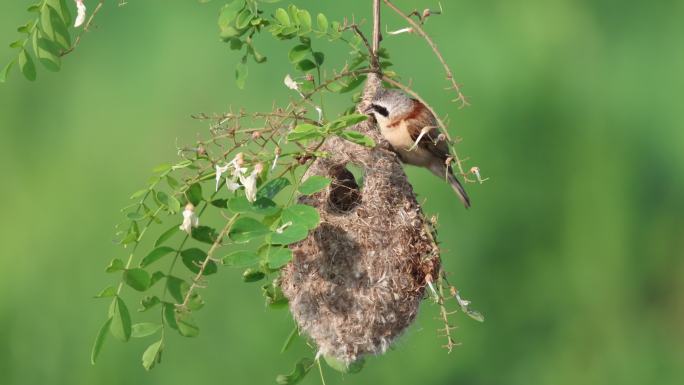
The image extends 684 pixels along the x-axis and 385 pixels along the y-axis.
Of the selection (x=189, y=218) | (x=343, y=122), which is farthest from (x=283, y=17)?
(x=189, y=218)

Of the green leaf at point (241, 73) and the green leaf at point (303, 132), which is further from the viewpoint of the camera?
the green leaf at point (241, 73)

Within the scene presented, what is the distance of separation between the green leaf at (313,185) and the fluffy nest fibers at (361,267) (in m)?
0.14

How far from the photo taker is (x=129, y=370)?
164 inches

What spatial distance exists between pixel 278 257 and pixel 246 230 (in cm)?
11

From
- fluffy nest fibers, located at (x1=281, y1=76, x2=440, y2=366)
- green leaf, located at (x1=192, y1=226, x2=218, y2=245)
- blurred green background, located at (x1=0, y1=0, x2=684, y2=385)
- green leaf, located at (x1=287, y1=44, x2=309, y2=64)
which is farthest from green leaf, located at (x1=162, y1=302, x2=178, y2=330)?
blurred green background, located at (x1=0, y1=0, x2=684, y2=385)

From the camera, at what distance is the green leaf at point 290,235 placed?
6.98 feet

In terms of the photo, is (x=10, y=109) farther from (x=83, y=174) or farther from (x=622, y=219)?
(x=622, y=219)

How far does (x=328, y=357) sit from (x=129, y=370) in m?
1.85

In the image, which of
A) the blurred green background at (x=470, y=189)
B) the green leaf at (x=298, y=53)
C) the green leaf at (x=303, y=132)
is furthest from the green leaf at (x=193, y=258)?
the blurred green background at (x=470, y=189)

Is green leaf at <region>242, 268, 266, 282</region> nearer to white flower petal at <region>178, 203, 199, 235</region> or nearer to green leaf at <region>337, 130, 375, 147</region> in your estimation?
Answer: white flower petal at <region>178, 203, 199, 235</region>

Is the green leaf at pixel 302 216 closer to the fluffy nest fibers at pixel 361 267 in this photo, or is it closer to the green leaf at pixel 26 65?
the fluffy nest fibers at pixel 361 267

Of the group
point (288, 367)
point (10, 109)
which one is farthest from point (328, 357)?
point (10, 109)

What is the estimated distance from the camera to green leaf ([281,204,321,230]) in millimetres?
2154

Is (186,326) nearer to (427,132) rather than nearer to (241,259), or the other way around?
(241,259)
